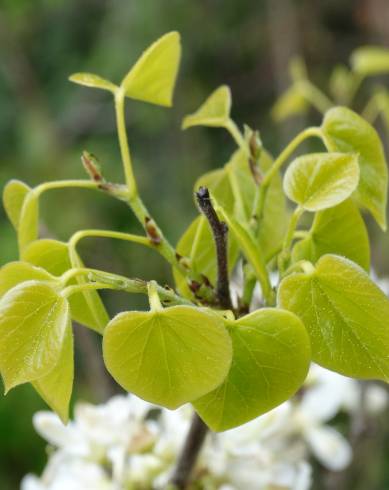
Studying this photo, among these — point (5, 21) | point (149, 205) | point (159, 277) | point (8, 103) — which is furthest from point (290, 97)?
point (8, 103)

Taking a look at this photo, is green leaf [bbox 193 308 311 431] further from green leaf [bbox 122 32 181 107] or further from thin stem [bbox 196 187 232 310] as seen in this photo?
green leaf [bbox 122 32 181 107]

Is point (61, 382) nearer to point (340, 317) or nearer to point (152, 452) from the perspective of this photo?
point (340, 317)

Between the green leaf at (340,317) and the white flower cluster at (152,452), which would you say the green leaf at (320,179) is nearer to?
the green leaf at (340,317)

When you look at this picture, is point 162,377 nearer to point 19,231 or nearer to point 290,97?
point 19,231

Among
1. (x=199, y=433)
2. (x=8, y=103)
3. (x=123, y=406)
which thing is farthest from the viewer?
(x=8, y=103)

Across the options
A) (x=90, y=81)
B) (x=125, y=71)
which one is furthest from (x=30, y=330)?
(x=125, y=71)

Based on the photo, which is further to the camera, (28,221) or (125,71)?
(125,71)

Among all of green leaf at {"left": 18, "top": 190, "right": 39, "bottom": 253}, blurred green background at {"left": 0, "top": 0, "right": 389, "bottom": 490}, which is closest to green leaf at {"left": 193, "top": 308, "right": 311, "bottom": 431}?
green leaf at {"left": 18, "top": 190, "right": 39, "bottom": 253}
